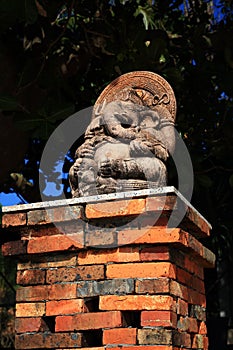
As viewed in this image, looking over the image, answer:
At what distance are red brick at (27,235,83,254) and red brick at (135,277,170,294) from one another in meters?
0.35

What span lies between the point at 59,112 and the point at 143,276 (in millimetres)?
1846

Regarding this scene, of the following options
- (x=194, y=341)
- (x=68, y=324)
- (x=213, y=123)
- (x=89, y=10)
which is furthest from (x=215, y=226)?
(x=68, y=324)

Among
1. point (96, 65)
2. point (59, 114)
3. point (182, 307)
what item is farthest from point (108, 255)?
point (96, 65)

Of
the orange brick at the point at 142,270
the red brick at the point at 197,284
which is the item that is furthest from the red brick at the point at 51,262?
the red brick at the point at 197,284

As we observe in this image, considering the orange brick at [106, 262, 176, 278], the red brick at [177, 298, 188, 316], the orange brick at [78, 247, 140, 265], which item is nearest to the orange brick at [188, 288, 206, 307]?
the red brick at [177, 298, 188, 316]

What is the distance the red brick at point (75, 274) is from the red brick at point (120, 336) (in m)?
0.26

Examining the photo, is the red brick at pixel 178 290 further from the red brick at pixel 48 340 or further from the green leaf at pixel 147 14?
the green leaf at pixel 147 14

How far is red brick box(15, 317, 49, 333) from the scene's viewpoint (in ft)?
9.67

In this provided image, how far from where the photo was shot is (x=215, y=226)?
7285 mm

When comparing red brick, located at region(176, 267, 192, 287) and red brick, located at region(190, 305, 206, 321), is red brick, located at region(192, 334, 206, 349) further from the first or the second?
red brick, located at region(176, 267, 192, 287)

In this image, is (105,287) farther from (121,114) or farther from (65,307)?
(121,114)

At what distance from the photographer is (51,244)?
3.03 metres

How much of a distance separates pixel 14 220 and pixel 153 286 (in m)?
0.79

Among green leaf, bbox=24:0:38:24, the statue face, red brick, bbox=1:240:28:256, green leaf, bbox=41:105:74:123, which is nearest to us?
red brick, bbox=1:240:28:256
